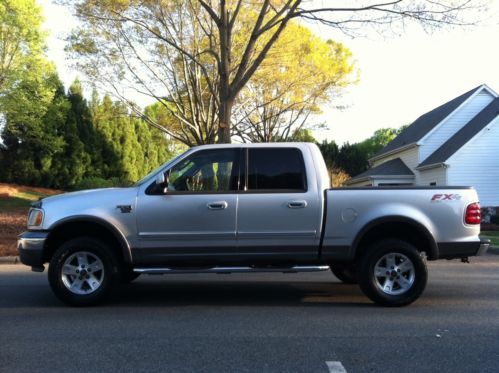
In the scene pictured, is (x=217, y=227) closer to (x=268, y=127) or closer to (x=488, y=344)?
(x=488, y=344)

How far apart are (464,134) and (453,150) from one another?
2226mm

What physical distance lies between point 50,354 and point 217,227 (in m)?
2.64

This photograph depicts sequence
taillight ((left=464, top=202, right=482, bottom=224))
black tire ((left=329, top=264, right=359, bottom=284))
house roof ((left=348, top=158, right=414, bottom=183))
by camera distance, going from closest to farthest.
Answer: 1. taillight ((left=464, top=202, right=482, bottom=224))
2. black tire ((left=329, top=264, right=359, bottom=284))
3. house roof ((left=348, top=158, right=414, bottom=183))

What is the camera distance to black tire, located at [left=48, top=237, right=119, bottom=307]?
23.0 feet

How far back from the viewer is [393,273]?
7.09 meters

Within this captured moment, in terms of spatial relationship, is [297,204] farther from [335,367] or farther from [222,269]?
[335,367]

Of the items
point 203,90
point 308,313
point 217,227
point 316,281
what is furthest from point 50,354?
point 203,90

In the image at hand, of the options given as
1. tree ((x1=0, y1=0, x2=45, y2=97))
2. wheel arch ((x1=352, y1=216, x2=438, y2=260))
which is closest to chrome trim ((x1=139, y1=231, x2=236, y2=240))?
wheel arch ((x1=352, y1=216, x2=438, y2=260))

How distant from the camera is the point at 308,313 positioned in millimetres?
6750

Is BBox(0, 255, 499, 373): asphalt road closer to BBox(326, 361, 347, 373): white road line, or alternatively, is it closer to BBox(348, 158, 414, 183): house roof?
BBox(326, 361, 347, 373): white road line

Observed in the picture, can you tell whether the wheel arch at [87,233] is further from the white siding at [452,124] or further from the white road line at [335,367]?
the white siding at [452,124]

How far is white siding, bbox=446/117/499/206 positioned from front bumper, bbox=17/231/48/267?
1003 inches

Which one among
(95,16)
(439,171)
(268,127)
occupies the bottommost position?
(439,171)

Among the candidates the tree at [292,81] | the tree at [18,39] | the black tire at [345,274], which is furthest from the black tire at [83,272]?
the tree at [18,39]
